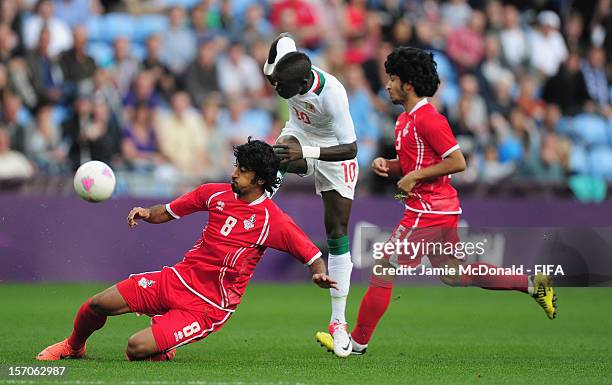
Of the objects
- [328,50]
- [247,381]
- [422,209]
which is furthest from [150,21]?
[247,381]

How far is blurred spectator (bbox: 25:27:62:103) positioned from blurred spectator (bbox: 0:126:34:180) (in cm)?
134

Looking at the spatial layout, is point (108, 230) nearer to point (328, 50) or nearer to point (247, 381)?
point (328, 50)

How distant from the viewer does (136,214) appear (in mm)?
8156

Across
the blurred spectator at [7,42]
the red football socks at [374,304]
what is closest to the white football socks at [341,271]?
the red football socks at [374,304]

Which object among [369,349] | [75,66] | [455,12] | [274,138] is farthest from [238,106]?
[369,349]

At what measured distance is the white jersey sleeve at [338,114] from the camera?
920 cm

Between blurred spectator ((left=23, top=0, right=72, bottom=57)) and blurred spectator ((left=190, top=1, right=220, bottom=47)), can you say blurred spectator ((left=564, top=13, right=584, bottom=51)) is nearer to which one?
blurred spectator ((left=190, top=1, right=220, bottom=47))

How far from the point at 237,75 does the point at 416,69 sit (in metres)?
9.44

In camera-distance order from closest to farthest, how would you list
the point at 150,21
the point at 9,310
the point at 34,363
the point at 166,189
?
1. the point at 34,363
2. the point at 9,310
3. the point at 166,189
4. the point at 150,21

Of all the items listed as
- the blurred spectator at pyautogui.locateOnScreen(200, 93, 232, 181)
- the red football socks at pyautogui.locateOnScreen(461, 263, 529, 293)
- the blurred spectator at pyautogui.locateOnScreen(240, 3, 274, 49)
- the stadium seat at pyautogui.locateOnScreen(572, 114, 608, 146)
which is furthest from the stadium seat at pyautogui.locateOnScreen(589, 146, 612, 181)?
the red football socks at pyautogui.locateOnScreen(461, 263, 529, 293)

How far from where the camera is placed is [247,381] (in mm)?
7242

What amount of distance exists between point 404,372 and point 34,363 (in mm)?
2512

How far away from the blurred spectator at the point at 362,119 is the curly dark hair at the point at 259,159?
335 inches

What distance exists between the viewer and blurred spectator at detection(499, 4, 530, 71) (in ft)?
66.1
